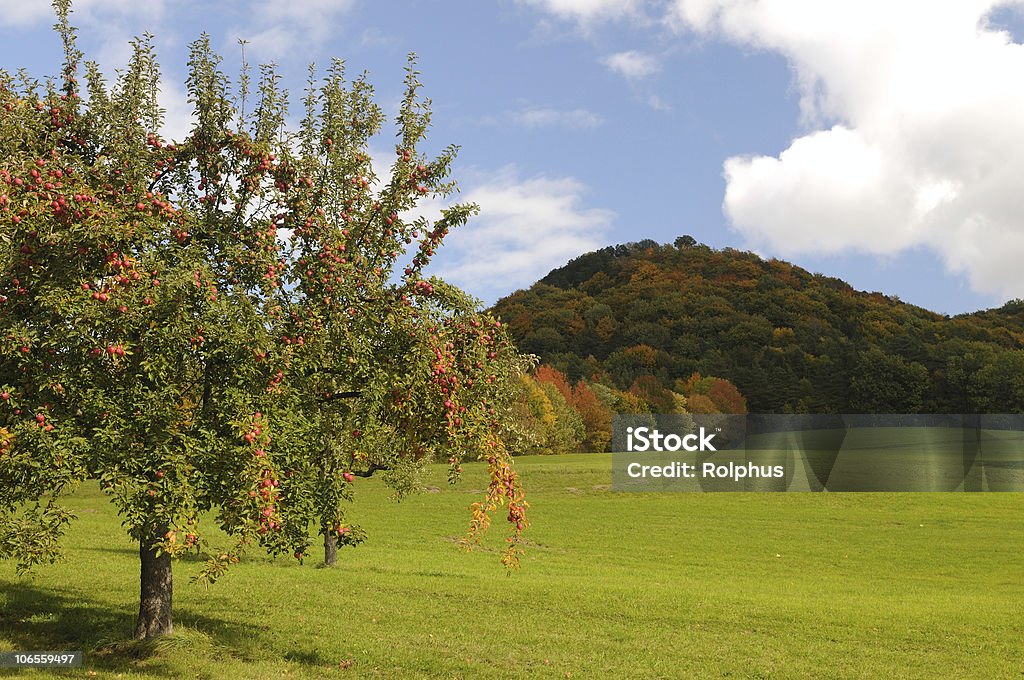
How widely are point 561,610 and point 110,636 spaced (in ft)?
39.7

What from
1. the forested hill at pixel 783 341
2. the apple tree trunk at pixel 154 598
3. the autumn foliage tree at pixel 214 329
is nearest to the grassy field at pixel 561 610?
the apple tree trunk at pixel 154 598

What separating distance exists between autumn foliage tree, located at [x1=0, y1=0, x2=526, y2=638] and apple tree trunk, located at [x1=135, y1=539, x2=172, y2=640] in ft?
0.17

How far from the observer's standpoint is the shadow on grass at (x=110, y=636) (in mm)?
17516

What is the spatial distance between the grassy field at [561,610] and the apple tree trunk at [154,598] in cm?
48

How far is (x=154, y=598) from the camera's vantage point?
60.5ft

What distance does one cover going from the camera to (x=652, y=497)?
204 feet

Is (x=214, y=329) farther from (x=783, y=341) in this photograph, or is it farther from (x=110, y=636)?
(x=783, y=341)

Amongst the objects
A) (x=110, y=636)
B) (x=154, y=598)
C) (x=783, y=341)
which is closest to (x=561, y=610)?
(x=154, y=598)

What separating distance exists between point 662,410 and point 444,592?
96697mm

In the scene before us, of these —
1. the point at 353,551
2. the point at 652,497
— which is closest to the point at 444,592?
the point at 353,551

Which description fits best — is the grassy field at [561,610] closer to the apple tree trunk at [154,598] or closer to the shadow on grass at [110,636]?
the shadow on grass at [110,636]

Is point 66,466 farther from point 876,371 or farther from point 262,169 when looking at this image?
point 876,371

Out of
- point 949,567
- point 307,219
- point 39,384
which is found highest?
point 307,219

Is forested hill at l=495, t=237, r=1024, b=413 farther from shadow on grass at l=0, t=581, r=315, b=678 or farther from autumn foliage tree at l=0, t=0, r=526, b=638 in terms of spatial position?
autumn foliage tree at l=0, t=0, r=526, b=638
